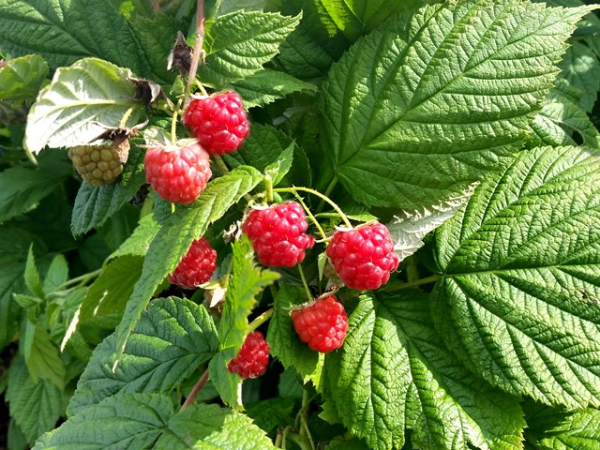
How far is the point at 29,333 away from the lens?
6.28 ft

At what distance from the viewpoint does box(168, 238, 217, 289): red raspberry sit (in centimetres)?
107

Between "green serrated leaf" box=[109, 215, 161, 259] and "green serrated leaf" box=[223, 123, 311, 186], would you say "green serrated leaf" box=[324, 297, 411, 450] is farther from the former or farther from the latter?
"green serrated leaf" box=[109, 215, 161, 259]

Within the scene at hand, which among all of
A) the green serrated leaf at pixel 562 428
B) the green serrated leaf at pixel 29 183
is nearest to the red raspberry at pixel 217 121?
the green serrated leaf at pixel 562 428

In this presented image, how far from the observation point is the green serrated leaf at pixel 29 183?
7.53ft

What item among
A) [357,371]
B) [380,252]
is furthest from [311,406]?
[380,252]

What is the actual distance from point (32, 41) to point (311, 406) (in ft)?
3.04

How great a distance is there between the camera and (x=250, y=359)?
1.11 meters

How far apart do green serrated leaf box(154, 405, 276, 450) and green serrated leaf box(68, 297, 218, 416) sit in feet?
0.31

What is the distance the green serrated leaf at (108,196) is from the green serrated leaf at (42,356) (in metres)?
0.85

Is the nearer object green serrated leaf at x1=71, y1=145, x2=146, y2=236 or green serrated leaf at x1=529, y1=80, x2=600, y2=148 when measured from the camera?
green serrated leaf at x1=71, y1=145, x2=146, y2=236

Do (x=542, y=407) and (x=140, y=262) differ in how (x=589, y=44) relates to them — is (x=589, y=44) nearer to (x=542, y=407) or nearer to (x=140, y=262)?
(x=542, y=407)

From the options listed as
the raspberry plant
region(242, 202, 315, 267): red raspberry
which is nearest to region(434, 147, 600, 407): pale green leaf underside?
the raspberry plant

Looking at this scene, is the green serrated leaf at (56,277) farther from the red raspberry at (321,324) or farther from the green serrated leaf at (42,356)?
the red raspberry at (321,324)

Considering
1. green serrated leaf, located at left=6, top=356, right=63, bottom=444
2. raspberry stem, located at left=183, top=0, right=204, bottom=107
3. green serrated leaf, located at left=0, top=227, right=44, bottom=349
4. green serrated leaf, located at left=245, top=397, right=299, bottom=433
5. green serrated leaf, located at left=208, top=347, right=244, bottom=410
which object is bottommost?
green serrated leaf, located at left=6, top=356, right=63, bottom=444
